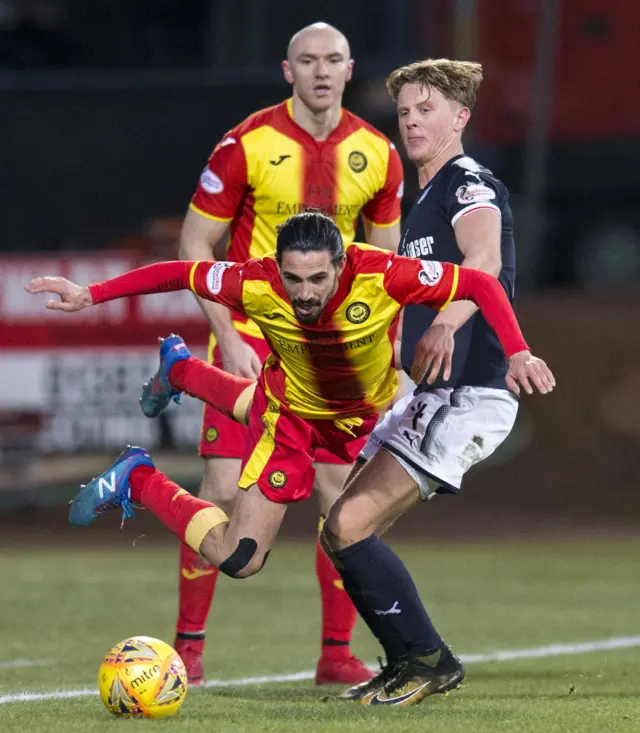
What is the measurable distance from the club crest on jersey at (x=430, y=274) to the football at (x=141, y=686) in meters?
1.60

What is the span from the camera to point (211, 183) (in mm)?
6953

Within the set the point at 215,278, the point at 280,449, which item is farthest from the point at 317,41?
the point at 280,449

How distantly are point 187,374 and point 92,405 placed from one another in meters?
6.41

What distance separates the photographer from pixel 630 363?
1350cm

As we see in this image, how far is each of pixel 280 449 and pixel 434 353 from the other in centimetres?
82

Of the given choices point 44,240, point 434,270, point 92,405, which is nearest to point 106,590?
point 92,405

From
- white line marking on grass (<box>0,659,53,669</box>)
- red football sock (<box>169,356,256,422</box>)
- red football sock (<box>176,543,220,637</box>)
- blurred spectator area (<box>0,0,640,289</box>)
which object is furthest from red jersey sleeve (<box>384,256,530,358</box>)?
blurred spectator area (<box>0,0,640,289</box>)

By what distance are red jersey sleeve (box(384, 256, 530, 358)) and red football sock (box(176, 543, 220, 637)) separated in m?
1.88

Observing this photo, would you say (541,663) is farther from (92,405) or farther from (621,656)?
(92,405)

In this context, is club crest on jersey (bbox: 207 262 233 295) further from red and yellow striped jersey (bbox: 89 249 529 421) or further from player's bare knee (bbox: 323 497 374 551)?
player's bare knee (bbox: 323 497 374 551)

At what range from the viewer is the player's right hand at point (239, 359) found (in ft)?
22.1

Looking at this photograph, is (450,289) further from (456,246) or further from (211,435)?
(211,435)

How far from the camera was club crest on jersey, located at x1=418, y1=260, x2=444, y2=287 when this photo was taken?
5.46 metres

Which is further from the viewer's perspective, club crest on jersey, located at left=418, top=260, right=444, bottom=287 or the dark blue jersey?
the dark blue jersey
